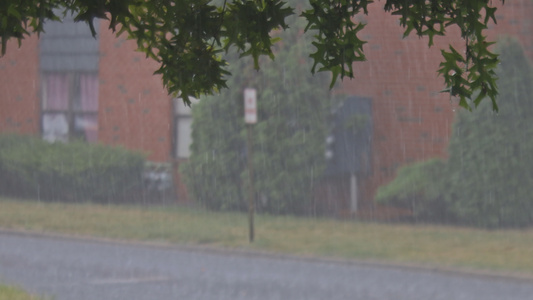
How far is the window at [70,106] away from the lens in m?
22.9

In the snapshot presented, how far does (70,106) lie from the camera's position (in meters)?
23.1

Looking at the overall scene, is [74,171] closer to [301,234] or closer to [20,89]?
[20,89]

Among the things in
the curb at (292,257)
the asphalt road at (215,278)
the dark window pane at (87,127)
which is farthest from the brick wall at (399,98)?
the asphalt road at (215,278)

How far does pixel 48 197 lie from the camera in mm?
21188

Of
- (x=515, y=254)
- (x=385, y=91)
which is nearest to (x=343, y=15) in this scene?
(x=515, y=254)

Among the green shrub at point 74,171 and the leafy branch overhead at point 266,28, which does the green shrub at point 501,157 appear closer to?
the green shrub at point 74,171

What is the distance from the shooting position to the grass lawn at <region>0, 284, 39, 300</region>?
8797mm

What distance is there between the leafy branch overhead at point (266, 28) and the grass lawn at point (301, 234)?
8.27 m

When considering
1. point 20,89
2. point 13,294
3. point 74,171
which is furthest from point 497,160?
point 20,89

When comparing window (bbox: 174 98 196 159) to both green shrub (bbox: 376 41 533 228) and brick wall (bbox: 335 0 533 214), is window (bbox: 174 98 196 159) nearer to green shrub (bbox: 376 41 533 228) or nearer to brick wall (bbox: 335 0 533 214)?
brick wall (bbox: 335 0 533 214)

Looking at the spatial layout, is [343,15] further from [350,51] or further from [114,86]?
[114,86]

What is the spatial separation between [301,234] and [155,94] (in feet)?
25.0

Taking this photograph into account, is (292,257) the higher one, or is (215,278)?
(292,257)

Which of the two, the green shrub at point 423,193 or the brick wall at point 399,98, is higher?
the brick wall at point 399,98
